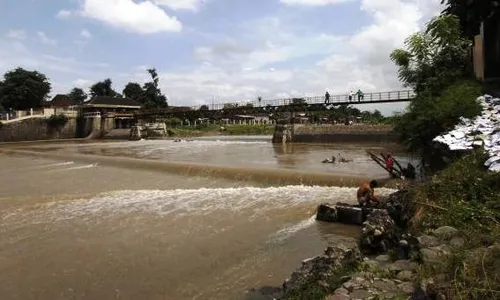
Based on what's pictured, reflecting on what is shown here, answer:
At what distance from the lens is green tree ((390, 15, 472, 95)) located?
1909cm

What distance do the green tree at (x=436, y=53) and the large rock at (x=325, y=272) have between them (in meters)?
13.8

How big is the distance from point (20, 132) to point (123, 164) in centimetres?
4016

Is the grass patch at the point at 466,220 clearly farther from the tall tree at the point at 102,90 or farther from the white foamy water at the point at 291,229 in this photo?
the tall tree at the point at 102,90

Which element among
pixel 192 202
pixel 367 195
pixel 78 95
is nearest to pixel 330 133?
pixel 192 202

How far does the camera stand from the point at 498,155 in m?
9.24

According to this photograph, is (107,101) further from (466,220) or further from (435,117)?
(466,220)

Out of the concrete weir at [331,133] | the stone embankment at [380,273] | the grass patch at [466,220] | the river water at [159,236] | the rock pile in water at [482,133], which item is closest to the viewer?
the grass patch at [466,220]

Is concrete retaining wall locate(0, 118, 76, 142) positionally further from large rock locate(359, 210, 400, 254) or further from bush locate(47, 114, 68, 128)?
large rock locate(359, 210, 400, 254)

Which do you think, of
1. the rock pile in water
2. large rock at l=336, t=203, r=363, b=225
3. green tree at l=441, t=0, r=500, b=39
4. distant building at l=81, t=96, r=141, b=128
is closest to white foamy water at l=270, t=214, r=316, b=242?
large rock at l=336, t=203, r=363, b=225

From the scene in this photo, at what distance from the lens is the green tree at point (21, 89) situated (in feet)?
227

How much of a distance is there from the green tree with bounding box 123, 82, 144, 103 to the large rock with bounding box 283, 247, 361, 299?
92.9 metres

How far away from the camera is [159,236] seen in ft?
34.6

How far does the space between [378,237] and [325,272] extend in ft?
8.01

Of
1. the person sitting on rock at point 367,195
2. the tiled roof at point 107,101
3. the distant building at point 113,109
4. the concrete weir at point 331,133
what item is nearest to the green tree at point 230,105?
the concrete weir at point 331,133
